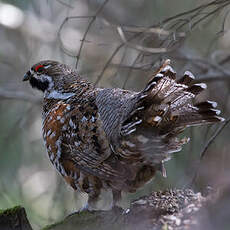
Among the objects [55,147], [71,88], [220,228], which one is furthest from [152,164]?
[220,228]

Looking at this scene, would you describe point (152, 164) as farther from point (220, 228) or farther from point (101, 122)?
point (220, 228)

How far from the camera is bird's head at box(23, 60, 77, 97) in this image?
5.79m

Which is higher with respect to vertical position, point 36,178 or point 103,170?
point 103,170

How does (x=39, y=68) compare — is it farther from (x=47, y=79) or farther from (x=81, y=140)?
(x=81, y=140)

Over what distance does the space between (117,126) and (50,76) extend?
1838mm

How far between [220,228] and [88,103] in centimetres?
291

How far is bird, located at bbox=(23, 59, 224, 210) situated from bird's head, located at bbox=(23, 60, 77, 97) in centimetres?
1

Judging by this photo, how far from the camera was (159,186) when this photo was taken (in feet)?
20.5

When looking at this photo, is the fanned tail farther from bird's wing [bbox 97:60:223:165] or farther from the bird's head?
the bird's head

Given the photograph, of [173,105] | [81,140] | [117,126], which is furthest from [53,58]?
[173,105]

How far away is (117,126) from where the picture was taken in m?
4.33

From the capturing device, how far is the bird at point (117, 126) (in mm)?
4012

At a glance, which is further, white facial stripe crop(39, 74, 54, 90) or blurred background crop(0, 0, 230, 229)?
Result: blurred background crop(0, 0, 230, 229)

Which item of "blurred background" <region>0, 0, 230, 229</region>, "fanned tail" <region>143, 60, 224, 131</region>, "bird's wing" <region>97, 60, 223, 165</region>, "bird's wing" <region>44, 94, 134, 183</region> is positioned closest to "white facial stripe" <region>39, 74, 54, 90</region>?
"bird's wing" <region>44, 94, 134, 183</region>
